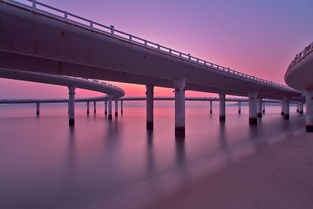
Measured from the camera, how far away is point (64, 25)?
1348 centimetres

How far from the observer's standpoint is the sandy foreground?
686cm

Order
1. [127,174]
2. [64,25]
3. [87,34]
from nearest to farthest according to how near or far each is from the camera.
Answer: [127,174] < [64,25] < [87,34]

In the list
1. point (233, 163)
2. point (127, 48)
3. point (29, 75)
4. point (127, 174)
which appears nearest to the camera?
point (127, 174)

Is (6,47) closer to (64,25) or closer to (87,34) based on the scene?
(64,25)

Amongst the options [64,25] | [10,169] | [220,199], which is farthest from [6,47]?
[220,199]

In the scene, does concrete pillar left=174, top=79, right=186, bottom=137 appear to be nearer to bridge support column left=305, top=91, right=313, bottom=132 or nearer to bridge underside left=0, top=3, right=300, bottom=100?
bridge underside left=0, top=3, right=300, bottom=100

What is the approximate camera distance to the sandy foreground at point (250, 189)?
22.5ft

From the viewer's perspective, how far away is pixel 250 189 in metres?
8.00

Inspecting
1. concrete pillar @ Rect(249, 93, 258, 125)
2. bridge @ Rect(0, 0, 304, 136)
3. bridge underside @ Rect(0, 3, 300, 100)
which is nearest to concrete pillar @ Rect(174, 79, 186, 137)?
bridge @ Rect(0, 0, 304, 136)

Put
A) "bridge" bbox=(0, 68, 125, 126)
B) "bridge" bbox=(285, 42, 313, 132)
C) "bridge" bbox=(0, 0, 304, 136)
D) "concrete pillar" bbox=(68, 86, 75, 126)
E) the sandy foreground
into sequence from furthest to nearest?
"concrete pillar" bbox=(68, 86, 75, 126)
"bridge" bbox=(0, 68, 125, 126)
"bridge" bbox=(285, 42, 313, 132)
"bridge" bbox=(0, 0, 304, 136)
the sandy foreground

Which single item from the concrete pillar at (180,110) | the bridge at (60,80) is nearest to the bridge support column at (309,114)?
the concrete pillar at (180,110)

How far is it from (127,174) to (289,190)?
7667 millimetres

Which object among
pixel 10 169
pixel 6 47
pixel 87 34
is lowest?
pixel 10 169

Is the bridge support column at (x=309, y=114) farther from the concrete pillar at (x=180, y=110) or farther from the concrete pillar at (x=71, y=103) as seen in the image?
the concrete pillar at (x=71, y=103)
